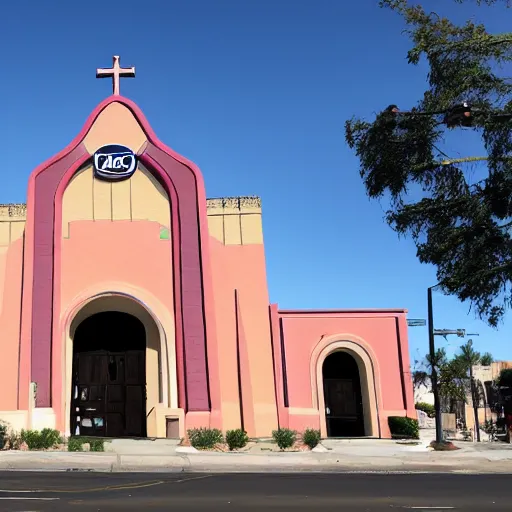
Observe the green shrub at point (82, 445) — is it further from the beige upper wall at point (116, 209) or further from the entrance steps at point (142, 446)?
the beige upper wall at point (116, 209)

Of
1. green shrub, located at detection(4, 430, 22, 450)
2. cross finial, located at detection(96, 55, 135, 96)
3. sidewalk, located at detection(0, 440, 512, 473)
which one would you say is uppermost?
cross finial, located at detection(96, 55, 135, 96)

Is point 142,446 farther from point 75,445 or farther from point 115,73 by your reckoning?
point 115,73

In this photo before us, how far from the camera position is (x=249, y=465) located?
16.9 meters

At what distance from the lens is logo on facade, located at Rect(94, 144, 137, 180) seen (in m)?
23.2

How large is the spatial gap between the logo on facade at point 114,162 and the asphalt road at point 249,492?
1166cm

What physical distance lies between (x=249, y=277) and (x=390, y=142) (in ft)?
25.9

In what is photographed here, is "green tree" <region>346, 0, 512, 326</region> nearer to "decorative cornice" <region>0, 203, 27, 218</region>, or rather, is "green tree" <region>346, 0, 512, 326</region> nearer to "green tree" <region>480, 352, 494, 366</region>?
"decorative cornice" <region>0, 203, 27, 218</region>

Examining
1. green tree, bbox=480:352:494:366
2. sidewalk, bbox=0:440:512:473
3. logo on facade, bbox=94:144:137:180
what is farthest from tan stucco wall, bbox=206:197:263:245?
green tree, bbox=480:352:494:366

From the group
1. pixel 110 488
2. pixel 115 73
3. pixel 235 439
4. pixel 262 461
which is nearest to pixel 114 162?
pixel 115 73

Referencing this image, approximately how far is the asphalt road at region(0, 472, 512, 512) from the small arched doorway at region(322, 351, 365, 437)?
1053 cm

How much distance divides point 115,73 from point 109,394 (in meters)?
11.7

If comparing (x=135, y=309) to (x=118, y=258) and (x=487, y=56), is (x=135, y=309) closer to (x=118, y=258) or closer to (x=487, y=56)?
(x=118, y=258)

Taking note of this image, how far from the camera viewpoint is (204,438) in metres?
20.1

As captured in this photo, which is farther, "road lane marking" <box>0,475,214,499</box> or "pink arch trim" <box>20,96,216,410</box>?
"pink arch trim" <box>20,96,216,410</box>
